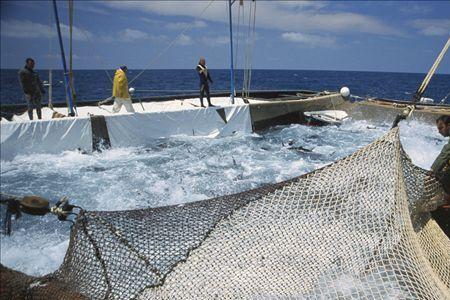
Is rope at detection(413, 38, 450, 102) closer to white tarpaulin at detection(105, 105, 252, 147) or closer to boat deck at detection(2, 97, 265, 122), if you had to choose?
white tarpaulin at detection(105, 105, 252, 147)

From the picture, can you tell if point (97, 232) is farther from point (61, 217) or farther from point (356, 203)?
point (356, 203)

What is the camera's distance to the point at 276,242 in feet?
13.0

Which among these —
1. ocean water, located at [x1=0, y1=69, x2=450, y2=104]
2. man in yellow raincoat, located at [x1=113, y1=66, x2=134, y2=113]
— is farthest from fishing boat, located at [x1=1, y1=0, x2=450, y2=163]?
ocean water, located at [x1=0, y1=69, x2=450, y2=104]

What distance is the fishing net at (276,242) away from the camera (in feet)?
11.2

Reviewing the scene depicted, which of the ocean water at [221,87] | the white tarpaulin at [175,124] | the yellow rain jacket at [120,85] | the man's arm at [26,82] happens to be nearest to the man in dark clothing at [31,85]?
the man's arm at [26,82]

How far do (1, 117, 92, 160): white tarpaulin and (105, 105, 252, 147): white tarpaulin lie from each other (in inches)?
38.8

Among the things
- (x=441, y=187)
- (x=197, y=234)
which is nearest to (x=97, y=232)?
(x=197, y=234)

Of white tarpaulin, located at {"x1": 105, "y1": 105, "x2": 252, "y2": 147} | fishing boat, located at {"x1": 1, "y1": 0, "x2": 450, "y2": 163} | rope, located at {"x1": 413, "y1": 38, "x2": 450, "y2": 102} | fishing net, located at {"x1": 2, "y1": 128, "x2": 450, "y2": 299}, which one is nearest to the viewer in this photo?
fishing net, located at {"x1": 2, "y1": 128, "x2": 450, "y2": 299}

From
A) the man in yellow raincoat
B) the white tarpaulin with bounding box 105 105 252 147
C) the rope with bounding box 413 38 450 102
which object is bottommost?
the white tarpaulin with bounding box 105 105 252 147

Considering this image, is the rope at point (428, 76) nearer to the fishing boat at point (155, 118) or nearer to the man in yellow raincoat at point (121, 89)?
the fishing boat at point (155, 118)

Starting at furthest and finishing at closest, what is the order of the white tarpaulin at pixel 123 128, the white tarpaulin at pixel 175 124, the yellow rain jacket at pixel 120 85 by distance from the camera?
the white tarpaulin at pixel 175 124 → the yellow rain jacket at pixel 120 85 → the white tarpaulin at pixel 123 128

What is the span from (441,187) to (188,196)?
6.06 metres

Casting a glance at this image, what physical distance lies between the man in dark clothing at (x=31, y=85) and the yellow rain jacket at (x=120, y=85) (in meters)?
2.50

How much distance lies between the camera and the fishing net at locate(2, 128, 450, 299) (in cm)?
343
